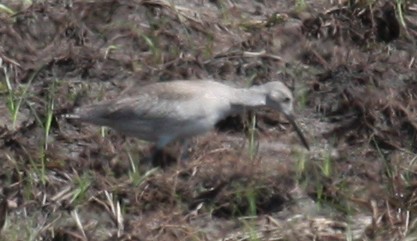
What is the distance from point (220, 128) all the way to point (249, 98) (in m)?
0.63

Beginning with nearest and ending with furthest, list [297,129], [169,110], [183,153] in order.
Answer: [169,110] → [183,153] → [297,129]

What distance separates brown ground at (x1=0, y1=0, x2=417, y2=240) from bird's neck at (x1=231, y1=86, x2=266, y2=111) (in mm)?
A: 300

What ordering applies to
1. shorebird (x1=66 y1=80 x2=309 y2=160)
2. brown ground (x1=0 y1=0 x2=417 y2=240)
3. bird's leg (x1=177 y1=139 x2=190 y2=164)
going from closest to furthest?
brown ground (x1=0 y1=0 x2=417 y2=240) < shorebird (x1=66 y1=80 x2=309 y2=160) < bird's leg (x1=177 y1=139 x2=190 y2=164)

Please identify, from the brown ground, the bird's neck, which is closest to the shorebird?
the bird's neck

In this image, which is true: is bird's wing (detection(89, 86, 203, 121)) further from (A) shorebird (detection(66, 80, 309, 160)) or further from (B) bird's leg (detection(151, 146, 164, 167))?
(B) bird's leg (detection(151, 146, 164, 167))

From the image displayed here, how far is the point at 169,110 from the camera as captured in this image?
994 centimetres

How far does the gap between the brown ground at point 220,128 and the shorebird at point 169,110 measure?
0.19 m

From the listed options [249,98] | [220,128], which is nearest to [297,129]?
[249,98]

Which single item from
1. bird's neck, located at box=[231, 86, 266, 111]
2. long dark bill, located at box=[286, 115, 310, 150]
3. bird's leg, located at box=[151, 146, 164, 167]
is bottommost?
bird's leg, located at box=[151, 146, 164, 167]

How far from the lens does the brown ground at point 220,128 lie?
9469mm

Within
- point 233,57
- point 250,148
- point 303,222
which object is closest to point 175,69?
point 233,57

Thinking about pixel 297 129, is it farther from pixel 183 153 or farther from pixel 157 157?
pixel 157 157

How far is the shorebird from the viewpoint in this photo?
9898 mm

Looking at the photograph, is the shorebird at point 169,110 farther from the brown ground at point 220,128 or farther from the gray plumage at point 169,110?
the brown ground at point 220,128
